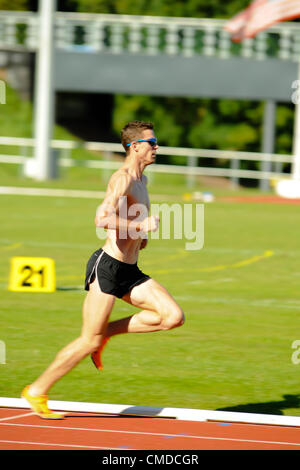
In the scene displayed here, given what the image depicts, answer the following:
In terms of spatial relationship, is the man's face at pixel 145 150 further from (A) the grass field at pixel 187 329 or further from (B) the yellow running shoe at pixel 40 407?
(A) the grass field at pixel 187 329

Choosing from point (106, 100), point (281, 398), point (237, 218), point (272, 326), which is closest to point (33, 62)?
point (106, 100)

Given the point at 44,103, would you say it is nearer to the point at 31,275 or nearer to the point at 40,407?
the point at 31,275

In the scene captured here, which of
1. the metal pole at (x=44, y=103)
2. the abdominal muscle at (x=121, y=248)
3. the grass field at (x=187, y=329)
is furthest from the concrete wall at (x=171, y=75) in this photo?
the abdominal muscle at (x=121, y=248)

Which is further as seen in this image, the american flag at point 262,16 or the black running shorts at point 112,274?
the american flag at point 262,16

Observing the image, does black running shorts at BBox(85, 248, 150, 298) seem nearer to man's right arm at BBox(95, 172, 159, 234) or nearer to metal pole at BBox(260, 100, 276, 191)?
man's right arm at BBox(95, 172, 159, 234)

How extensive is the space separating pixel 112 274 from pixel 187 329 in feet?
13.6

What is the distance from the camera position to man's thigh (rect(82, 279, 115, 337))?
724 cm

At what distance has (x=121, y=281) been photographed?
739 centimetres

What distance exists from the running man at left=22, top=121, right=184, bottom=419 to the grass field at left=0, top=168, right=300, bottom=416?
0.83 meters

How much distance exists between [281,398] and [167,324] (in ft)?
4.64

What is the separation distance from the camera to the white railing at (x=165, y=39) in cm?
Result: 4412

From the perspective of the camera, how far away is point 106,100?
59.6m

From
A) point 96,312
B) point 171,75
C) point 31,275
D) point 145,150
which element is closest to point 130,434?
point 96,312
